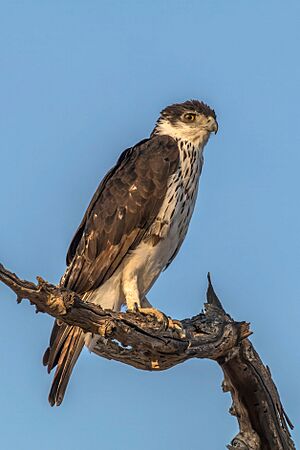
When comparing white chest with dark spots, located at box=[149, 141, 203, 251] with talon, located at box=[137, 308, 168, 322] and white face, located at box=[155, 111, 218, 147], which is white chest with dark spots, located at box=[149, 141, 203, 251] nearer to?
white face, located at box=[155, 111, 218, 147]

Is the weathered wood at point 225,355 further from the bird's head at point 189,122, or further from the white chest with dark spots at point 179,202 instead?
the bird's head at point 189,122

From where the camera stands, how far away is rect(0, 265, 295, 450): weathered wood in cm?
863

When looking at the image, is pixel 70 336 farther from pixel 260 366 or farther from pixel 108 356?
pixel 260 366

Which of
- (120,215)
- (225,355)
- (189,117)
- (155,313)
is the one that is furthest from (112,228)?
(225,355)

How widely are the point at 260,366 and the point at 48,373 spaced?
7.30 feet

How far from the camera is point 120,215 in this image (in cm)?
1027

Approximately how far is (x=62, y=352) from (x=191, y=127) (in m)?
3.02

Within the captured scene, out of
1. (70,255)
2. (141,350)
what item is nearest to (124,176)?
(70,255)

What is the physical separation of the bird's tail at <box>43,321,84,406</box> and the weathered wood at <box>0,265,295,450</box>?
Result: 2.20ft

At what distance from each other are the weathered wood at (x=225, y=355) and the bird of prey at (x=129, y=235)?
77cm

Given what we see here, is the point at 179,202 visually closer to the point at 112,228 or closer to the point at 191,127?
the point at 112,228

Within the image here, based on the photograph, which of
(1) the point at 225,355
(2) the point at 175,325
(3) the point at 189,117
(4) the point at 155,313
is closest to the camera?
(2) the point at 175,325

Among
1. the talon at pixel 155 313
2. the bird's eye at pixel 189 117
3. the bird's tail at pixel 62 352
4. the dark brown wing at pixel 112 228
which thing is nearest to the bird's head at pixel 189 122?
the bird's eye at pixel 189 117

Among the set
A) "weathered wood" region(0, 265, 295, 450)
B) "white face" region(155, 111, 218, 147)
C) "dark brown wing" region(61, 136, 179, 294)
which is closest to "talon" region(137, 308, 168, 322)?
Answer: "weathered wood" region(0, 265, 295, 450)
